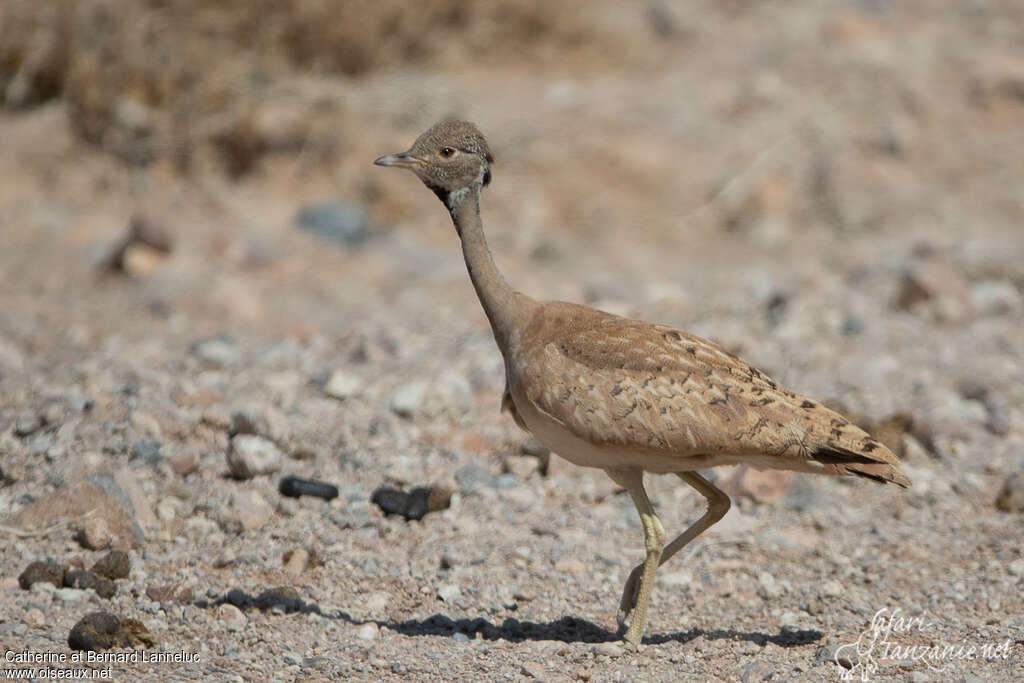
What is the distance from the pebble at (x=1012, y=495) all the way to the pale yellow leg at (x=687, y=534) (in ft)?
5.86

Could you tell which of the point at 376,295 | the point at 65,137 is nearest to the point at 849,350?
the point at 376,295

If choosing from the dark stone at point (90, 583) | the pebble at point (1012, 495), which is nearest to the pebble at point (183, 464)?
the dark stone at point (90, 583)

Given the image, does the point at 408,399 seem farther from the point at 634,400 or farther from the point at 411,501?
the point at 634,400

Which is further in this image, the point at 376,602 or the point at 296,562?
the point at 296,562

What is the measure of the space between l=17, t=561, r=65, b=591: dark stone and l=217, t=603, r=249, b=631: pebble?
66cm

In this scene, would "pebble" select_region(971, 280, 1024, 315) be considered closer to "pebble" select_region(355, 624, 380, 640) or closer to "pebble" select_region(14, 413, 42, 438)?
"pebble" select_region(355, 624, 380, 640)

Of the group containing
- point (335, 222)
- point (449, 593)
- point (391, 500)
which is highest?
point (335, 222)

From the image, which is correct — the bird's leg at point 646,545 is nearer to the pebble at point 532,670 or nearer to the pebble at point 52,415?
the pebble at point 532,670

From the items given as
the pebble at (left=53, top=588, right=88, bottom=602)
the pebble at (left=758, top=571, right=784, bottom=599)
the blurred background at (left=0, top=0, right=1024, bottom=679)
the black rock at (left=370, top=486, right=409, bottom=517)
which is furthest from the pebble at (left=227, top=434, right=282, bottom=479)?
the pebble at (left=758, top=571, right=784, bottom=599)

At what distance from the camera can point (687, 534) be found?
495cm

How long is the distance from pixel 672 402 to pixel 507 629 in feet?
3.72

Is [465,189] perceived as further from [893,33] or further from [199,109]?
[893,33]

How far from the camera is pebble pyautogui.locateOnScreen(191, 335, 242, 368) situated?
24.5ft

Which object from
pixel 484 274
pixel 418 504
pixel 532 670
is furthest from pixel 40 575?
pixel 484 274
